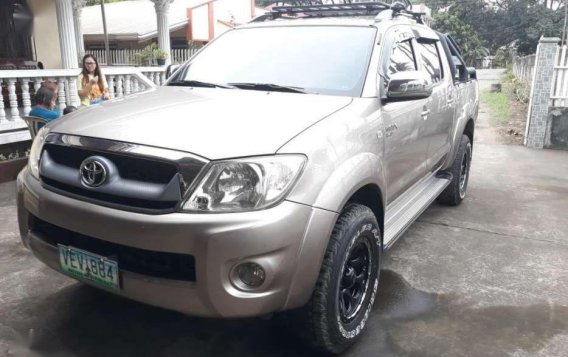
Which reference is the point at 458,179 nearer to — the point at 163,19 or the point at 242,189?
the point at 242,189

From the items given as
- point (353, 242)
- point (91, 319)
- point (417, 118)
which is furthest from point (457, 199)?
point (91, 319)

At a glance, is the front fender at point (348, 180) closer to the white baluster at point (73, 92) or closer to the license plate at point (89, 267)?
the license plate at point (89, 267)

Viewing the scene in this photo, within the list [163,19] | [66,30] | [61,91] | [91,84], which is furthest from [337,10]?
[163,19]

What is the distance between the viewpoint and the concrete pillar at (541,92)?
808 cm

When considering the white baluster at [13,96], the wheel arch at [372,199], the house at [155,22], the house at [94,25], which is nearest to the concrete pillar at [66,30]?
the house at [94,25]

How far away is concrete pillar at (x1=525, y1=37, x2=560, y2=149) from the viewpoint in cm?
808

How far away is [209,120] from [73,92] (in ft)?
17.6

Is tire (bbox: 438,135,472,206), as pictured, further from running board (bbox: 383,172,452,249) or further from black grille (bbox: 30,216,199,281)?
black grille (bbox: 30,216,199,281)

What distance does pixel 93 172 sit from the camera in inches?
86.4

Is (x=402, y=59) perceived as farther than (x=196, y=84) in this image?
Yes

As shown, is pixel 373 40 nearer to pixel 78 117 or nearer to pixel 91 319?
pixel 78 117

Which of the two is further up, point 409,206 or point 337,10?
point 337,10

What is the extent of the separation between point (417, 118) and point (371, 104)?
0.81 m

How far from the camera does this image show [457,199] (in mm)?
5191
